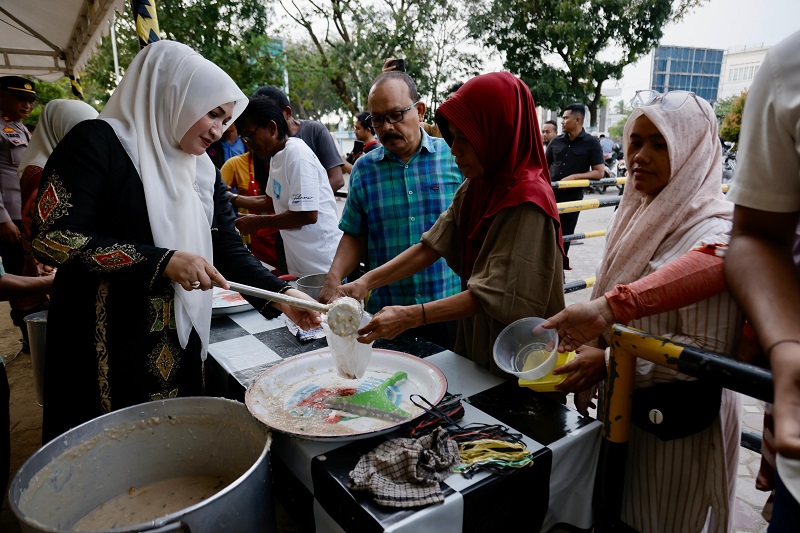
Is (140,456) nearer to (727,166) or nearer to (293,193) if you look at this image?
(293,193)

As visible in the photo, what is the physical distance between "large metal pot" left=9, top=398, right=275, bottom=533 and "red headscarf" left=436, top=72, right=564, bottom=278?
976 millimetres

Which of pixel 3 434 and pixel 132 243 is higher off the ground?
pixel 132 243

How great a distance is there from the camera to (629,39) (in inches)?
495

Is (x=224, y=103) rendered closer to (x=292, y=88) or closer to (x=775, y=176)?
(x=775, y=176)

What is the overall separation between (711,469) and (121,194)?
6.27 ft

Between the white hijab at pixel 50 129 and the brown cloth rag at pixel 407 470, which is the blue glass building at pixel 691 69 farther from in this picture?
the brown cloth rag at pixel 407 470

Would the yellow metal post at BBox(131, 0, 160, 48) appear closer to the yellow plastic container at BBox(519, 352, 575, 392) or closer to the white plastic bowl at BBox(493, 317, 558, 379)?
the white plastic bowl at BBox(493, 317, 558, 379)

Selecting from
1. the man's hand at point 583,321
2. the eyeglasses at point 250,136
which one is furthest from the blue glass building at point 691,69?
the man's hand at point 583,321

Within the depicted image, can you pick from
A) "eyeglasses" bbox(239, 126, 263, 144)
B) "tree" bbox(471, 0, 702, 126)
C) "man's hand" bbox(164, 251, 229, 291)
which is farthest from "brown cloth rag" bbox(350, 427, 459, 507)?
"tree" bbox(471, 0, 702, 126)

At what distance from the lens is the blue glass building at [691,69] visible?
121ft

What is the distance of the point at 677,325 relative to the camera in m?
1.30

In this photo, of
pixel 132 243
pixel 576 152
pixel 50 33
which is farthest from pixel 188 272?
pixel 50 33

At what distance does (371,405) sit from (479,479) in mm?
399

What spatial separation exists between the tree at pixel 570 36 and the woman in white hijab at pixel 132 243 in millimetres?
12986
